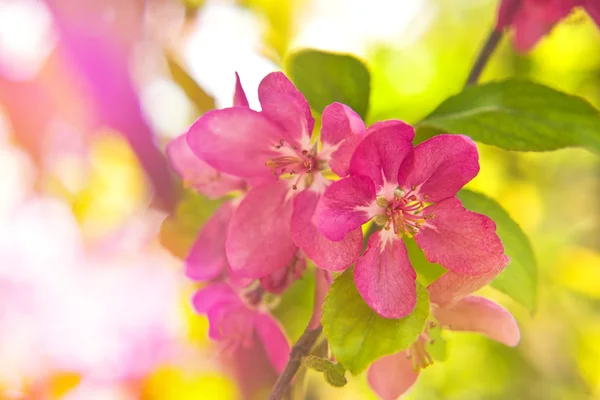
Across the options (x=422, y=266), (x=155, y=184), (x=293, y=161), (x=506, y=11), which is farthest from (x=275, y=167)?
(x=155, y=184)

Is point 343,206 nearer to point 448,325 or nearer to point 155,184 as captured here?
point 448,325

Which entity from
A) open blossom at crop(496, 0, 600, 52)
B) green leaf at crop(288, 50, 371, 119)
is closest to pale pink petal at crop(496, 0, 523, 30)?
open blossom at crop(496, 0, 600, 52)

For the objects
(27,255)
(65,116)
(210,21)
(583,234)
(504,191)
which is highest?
(210,21)

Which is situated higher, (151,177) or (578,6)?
(578,6)

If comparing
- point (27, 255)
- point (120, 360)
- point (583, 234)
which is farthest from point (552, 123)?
point (583, 234)

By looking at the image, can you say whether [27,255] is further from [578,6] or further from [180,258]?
[578,6]
